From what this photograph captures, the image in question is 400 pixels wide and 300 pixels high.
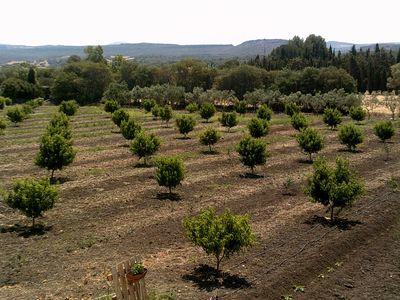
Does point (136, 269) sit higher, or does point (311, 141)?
point (136, 269)

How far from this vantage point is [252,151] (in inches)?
1148

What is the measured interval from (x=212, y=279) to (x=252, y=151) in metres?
15.0

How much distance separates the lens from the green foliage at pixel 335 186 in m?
19.7

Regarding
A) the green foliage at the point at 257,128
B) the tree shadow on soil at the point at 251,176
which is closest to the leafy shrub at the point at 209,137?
the green foliage at the point at 257,128

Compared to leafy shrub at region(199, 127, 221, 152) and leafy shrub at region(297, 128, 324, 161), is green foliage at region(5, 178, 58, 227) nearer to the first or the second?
leafy shrub at region(199, 127, 221, 152)

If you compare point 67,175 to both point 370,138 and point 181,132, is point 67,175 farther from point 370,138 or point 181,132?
point 370,138

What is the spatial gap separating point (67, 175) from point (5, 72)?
11987cm

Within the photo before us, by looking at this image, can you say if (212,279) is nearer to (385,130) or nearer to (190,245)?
(190,245)

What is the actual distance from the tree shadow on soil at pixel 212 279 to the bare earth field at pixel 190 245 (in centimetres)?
7

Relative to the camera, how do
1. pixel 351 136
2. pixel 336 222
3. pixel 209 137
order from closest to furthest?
pixel 336 222
pixel 351 136
pixel 209 137

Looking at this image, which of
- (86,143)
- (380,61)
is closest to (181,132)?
(86,143)

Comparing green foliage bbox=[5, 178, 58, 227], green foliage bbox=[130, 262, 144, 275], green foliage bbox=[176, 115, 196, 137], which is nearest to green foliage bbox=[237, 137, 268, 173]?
green foliage bbox=[5, 178, 58, 227]

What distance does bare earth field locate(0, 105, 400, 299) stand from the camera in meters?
14.8

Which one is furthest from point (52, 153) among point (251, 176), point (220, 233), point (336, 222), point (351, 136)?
point (351, 136)
